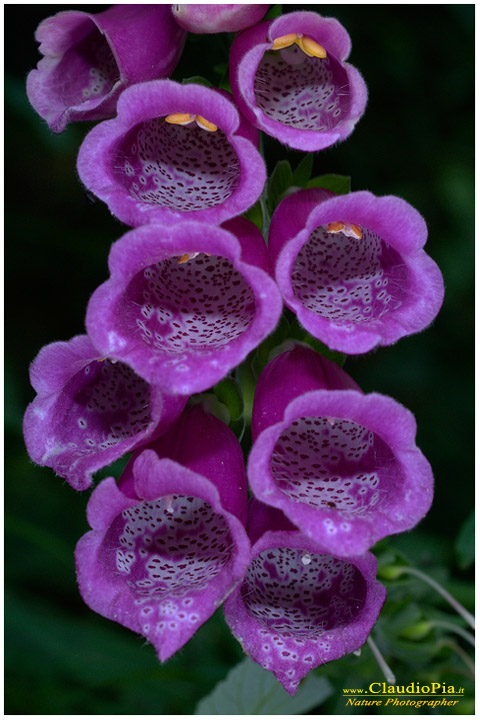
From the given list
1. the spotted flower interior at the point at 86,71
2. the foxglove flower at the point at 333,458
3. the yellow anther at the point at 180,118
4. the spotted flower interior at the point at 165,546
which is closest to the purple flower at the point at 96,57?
the spotted flower interior at the point at 86,71

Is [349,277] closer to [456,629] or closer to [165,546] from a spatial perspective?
[165,546]

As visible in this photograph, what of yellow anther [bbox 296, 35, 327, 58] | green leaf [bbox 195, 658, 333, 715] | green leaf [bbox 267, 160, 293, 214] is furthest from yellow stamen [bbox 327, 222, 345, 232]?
green leaf [bbox 195, 658, 333, 715]

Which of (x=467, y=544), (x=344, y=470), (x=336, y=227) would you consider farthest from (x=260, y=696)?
(x=336, y=227)

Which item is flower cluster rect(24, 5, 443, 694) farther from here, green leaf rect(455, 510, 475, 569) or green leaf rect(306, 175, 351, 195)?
green leaf rect(455, 510, 475, 569)

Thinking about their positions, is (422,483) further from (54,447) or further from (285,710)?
(285,710)

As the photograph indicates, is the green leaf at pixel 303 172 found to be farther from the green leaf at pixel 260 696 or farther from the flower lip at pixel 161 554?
the green leaf at pixel 260 696
